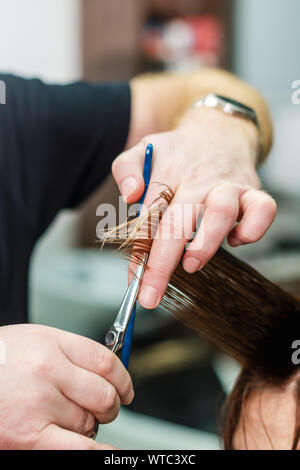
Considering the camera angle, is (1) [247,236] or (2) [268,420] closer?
(1) [247,236]

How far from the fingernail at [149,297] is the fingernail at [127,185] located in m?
0.11

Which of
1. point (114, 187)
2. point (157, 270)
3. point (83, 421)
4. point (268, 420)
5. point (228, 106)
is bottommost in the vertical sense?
point (114, 187)

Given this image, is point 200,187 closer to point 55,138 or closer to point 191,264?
point 191,264

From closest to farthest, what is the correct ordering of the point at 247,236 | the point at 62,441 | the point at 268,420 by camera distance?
1. the point at 62,441
2. the point at 247,236
3. the point at 268,420

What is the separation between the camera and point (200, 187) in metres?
0.51

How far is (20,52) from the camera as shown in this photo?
1.88 metres

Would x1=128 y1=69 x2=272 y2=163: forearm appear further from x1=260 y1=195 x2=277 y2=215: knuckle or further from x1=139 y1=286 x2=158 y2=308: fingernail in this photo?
x1=139 y1=286 x2=158 y2=308: fingernail

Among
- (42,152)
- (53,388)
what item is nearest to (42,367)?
(53,388)

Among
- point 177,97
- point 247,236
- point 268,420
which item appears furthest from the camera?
point 177,97

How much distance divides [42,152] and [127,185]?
0.47 metres

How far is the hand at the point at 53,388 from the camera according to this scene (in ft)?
1.34

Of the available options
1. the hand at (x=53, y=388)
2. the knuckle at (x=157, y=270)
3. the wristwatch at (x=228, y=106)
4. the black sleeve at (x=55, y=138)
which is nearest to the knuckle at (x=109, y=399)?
the hand at (x=53, y=388)

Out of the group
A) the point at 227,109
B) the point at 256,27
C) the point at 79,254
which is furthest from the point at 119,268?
the point at 256,27
